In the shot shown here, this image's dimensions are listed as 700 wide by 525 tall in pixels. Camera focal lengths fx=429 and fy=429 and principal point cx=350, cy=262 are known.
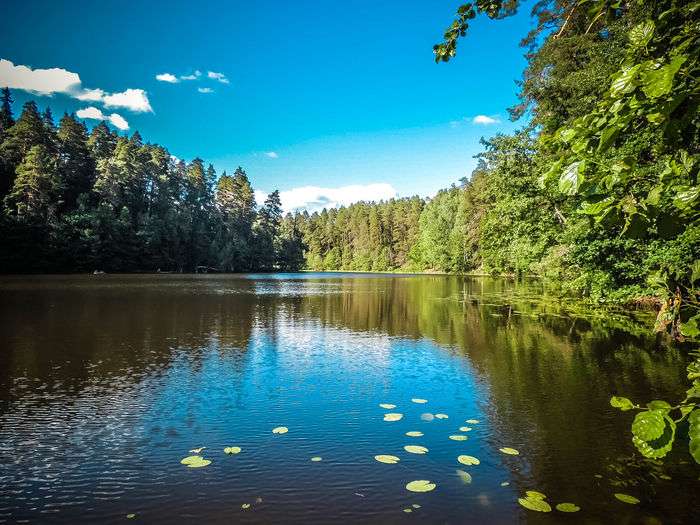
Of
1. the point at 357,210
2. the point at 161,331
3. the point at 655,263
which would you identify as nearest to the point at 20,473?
the point at 161,331

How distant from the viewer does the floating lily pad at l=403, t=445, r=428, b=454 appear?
6947 mm

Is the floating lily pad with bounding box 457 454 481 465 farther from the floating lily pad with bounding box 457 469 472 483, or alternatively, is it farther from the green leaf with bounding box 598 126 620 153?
the green leaf with bounding box 598 126 620 153

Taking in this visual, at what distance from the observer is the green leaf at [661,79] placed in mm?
1442

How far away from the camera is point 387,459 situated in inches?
263

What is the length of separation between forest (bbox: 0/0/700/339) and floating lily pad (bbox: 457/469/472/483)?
3560mm

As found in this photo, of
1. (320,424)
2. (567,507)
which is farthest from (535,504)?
(320,424)

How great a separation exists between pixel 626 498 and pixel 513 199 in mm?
21434

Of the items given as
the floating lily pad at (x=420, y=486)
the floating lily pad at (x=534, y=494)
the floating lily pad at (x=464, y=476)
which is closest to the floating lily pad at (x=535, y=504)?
the floating lily pad at (x=534, y=494)

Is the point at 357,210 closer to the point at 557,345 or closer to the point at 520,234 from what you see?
the point at 520,234

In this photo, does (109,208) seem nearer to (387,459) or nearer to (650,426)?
(387,459)

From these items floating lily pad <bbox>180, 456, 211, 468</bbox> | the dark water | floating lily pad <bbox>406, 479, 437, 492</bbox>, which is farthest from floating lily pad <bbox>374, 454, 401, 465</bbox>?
floating lily pad <bbox>180, 456, 211, 468</bbox>

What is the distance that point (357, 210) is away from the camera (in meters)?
152

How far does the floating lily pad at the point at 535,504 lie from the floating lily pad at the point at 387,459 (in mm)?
1848

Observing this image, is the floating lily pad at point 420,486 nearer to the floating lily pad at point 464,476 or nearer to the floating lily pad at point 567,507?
the floating lily pad at point 464,476
